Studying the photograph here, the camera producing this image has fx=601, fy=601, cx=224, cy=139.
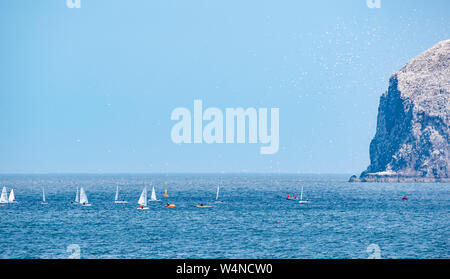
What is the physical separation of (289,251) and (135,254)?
59.9ft

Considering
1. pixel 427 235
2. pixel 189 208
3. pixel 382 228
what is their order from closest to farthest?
pixel 427 235
pixel 382 228
pixel 189 208

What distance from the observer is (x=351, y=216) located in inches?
4764

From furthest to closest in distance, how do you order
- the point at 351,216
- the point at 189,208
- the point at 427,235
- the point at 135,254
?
the point at 189,208
the point at 351,216
the point at 427,235
the point at 135,254

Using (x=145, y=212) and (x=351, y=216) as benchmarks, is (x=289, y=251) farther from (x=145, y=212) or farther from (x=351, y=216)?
(x=145, y=212)

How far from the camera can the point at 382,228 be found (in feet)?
325
